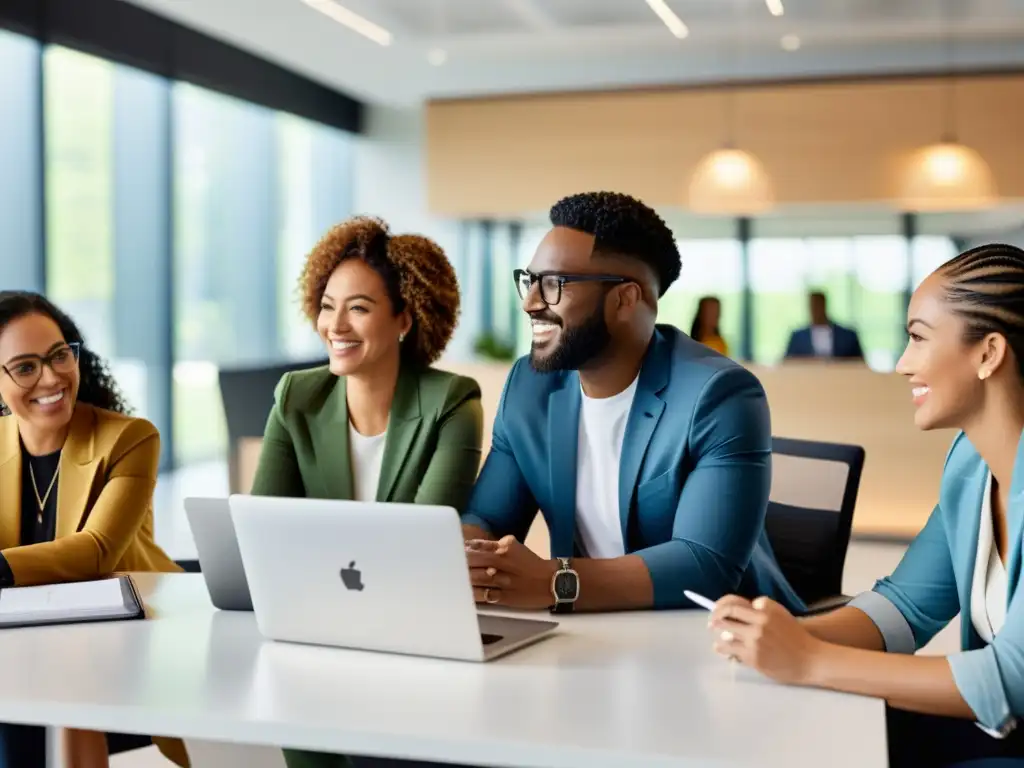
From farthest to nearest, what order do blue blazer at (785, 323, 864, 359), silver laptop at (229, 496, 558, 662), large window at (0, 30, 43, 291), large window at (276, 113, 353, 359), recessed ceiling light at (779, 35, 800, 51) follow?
1. large window at (276, 113, 353, 359)
2. recessed ceiling light at (779, 35, 800, 51)
3. blue blazer at (785, 323, 864, 359)
4. large window at (0, 30, 43, 291)
5. silver laptop at (229, 496, 558, 662)

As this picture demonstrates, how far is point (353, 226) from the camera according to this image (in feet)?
8.82

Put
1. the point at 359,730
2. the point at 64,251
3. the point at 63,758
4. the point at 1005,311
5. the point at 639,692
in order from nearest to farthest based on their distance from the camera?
the point at 359,730, the point at 639,692, the point at 1005,311, the point at 63,758, the point at 64,251

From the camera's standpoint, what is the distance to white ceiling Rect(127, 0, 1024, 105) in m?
7.46

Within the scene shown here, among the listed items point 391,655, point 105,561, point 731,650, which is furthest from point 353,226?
point 731,650

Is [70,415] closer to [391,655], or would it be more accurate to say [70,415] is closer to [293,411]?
[293,411]

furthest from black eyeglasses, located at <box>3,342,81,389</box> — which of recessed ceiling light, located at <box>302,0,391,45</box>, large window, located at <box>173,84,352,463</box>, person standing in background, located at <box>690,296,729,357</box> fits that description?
large window, located at <box>173,84,352,463</box>

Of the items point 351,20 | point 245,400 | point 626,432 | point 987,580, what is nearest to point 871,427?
point 351,20

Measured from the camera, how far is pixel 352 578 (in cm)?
171

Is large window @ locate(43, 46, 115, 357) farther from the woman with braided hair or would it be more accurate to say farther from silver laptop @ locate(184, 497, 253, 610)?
the woman with braided hair

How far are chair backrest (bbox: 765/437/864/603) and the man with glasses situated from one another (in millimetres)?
313

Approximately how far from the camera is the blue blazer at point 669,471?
82.7 inches

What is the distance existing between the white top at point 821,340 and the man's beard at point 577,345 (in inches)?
239

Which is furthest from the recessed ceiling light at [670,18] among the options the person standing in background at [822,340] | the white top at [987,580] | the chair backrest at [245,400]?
the white top at [987,580]

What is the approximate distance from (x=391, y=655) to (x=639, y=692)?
1.23 ft
